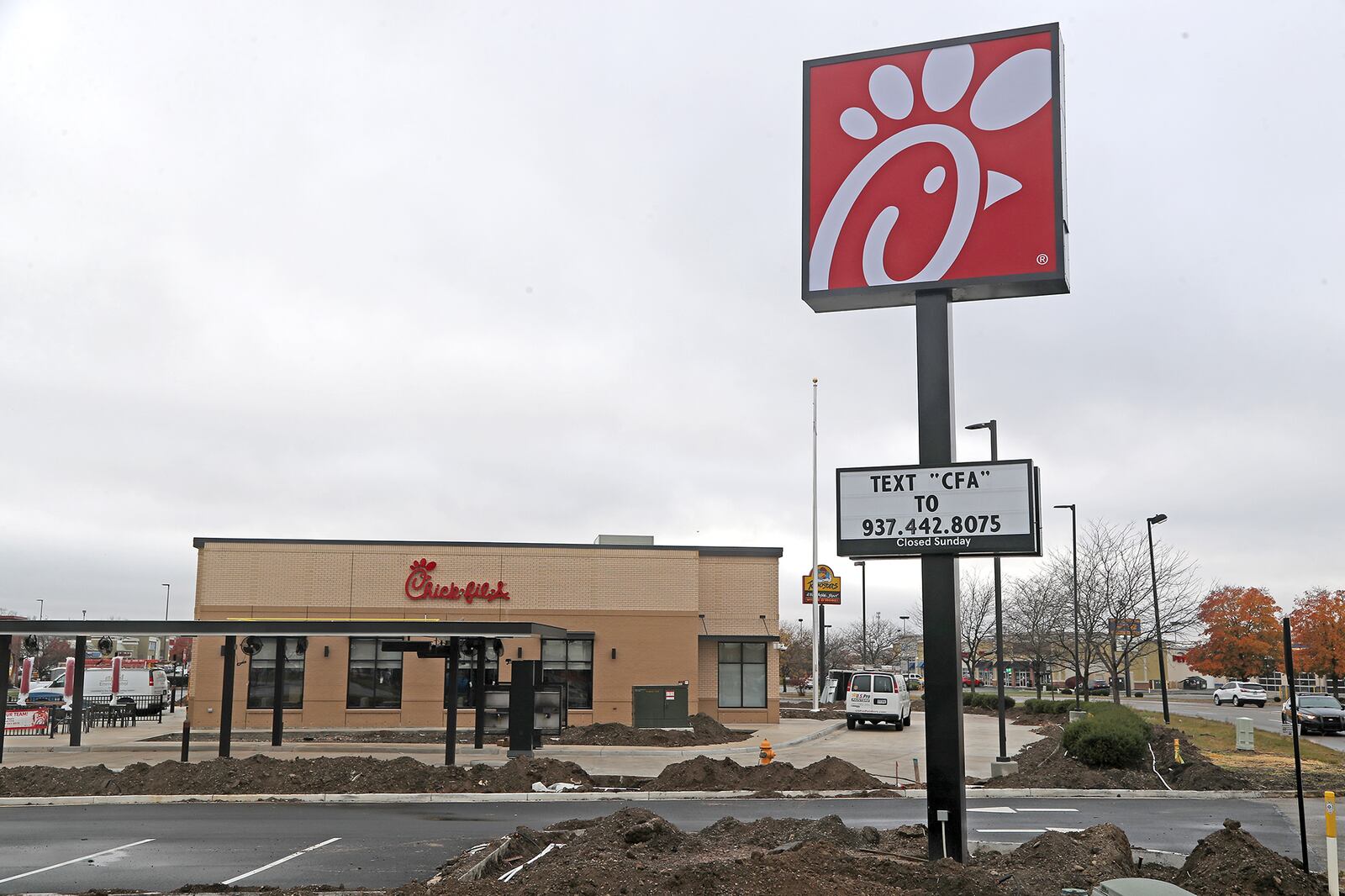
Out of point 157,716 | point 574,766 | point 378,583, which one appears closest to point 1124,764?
point 574,766

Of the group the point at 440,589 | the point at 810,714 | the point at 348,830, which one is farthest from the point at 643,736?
the point at 348,830

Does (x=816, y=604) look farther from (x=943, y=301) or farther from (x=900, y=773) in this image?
(x=943, y=301)

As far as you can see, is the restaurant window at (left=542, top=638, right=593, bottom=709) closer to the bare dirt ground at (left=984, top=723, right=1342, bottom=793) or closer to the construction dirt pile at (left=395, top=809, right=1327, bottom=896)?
the bare dirt ground at (left=984, top=723, right=1342, bottom=793)

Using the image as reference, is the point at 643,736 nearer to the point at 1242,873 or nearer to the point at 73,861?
the point at 73,861

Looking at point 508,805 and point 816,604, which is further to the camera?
point 816,604

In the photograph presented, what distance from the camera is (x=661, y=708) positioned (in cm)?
3656

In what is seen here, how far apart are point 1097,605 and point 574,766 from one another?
29.9m

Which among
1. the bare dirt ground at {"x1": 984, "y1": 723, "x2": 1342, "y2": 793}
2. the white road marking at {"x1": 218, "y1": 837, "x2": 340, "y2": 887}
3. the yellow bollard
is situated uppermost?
the yellow bollard

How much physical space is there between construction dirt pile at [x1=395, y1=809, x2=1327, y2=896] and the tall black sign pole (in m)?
0.54

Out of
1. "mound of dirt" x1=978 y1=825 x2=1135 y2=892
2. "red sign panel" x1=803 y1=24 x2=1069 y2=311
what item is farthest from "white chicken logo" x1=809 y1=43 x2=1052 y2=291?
"mound of dirt" x1=978 y1=825 x2=1135 y2=892

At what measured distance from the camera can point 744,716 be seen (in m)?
41.4

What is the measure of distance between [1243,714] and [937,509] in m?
53.1

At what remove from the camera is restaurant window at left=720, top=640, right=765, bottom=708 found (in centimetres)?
4169

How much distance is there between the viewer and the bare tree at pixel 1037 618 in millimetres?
52062
